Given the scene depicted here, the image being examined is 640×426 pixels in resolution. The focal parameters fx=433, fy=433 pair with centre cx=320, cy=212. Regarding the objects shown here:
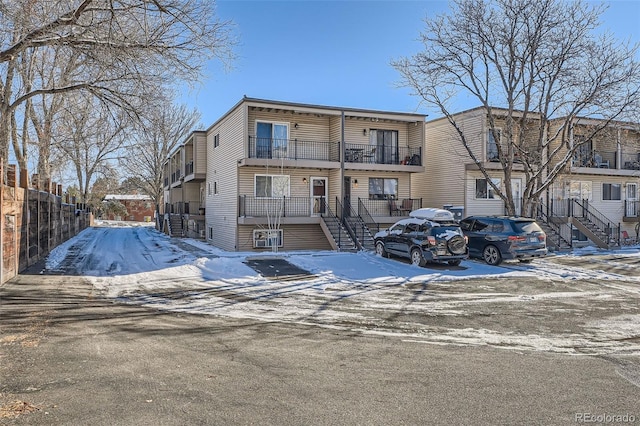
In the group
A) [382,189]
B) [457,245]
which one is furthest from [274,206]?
[457,245]

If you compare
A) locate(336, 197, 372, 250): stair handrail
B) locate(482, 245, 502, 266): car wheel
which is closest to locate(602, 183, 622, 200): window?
locate(482, 245, 502, 266): car wheel

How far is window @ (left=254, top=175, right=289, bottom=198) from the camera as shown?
20.8 metres

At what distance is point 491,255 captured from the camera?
1592cm

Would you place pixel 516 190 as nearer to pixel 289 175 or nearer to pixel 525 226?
pixel 525 226

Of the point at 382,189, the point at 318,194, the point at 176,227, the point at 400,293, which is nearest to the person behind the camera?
the point at 400,293

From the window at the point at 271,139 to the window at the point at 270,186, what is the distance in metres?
1.06

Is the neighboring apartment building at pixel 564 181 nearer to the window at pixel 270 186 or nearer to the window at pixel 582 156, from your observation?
the window at pixel 582 156

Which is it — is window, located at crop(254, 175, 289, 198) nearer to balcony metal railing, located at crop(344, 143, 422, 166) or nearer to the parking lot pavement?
balcony metal railing, located at crop(344, 143, 422, 166)

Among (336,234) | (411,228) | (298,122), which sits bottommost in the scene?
(336,234)

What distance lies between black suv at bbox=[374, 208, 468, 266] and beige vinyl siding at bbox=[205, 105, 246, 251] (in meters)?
7.91

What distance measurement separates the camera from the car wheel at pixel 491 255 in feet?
51.4

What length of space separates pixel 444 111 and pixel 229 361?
18.6m

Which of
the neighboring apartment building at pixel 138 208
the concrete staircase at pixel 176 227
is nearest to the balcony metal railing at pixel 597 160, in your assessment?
the concrete staircase at pixel 176 227

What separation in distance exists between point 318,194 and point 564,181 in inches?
623
